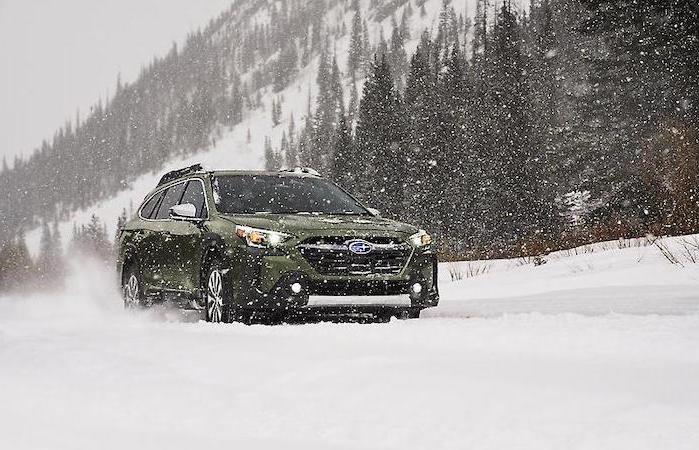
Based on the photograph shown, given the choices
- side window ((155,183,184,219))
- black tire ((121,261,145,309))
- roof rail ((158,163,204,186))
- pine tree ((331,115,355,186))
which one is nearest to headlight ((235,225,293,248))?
roof rail ((158,163,204,186))

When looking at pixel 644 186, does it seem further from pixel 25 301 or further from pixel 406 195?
pixel 406 195

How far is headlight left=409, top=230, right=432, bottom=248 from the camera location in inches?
337

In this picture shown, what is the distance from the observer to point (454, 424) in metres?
3.75

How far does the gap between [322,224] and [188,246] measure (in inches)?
63.7

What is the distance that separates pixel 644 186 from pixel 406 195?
1062 inches

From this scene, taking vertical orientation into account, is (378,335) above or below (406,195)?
below

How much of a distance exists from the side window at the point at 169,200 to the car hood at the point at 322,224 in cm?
180

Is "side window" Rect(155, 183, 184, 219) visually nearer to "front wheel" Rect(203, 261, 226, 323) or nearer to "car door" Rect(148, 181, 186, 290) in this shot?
"car door" Rect(148, 181, 186, 290)

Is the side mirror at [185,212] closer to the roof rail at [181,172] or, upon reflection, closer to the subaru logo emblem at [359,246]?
the roof rail at [181,172]

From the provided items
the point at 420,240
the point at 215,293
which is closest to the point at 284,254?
the point at 215,293

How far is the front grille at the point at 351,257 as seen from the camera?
26.4ft

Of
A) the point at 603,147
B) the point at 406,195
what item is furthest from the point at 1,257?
the point at 603,147

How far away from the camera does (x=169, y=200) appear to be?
10.7 meters

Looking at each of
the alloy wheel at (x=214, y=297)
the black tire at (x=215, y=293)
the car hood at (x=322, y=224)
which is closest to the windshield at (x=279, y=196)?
the car hood at (x=322, y=224)
